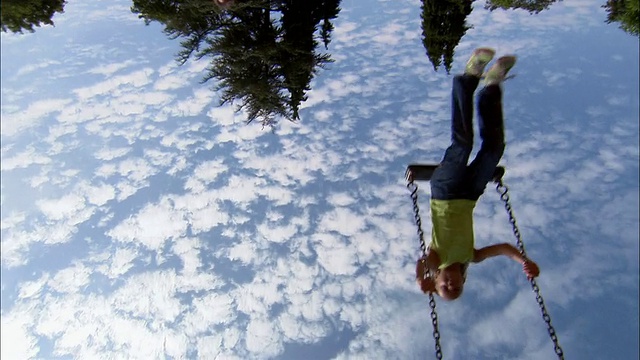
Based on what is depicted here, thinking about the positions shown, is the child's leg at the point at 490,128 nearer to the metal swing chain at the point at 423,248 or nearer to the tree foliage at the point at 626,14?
the metal swing chain at the point at 423,248

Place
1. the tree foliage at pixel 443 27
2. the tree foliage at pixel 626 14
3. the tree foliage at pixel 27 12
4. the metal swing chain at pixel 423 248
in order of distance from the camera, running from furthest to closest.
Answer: the tree foliage at pixel 443 27 → the tree foliage at pixel 27 12 → the tree foliage at pixel 626 14 → the metal swing chain at pixel 423 248

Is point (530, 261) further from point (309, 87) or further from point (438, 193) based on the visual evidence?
point (309, 87)

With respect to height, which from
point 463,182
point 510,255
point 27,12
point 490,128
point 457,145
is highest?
point 27,12

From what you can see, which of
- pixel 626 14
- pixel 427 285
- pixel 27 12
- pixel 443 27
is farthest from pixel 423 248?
pixel 27 12

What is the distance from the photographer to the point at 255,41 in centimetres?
1280

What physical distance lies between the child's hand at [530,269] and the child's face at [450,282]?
2.88ft

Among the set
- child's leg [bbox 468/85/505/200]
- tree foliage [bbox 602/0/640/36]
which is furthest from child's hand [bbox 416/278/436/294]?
tree foliage [bbox 602/0/640/36]

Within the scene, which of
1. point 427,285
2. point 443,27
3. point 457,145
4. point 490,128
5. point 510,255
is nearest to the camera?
point 490,128

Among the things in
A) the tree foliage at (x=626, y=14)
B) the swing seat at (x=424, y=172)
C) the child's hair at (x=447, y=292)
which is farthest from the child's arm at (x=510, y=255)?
the tree foliage at (x=626, y=14)

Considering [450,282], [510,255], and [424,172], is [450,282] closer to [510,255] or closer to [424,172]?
[510,255]

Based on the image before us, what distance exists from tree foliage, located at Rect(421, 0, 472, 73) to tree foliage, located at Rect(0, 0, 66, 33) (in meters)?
11.8

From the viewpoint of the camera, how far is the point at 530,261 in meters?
6.33

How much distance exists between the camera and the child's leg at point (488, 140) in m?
5.77

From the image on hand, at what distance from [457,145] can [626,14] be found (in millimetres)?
7378
